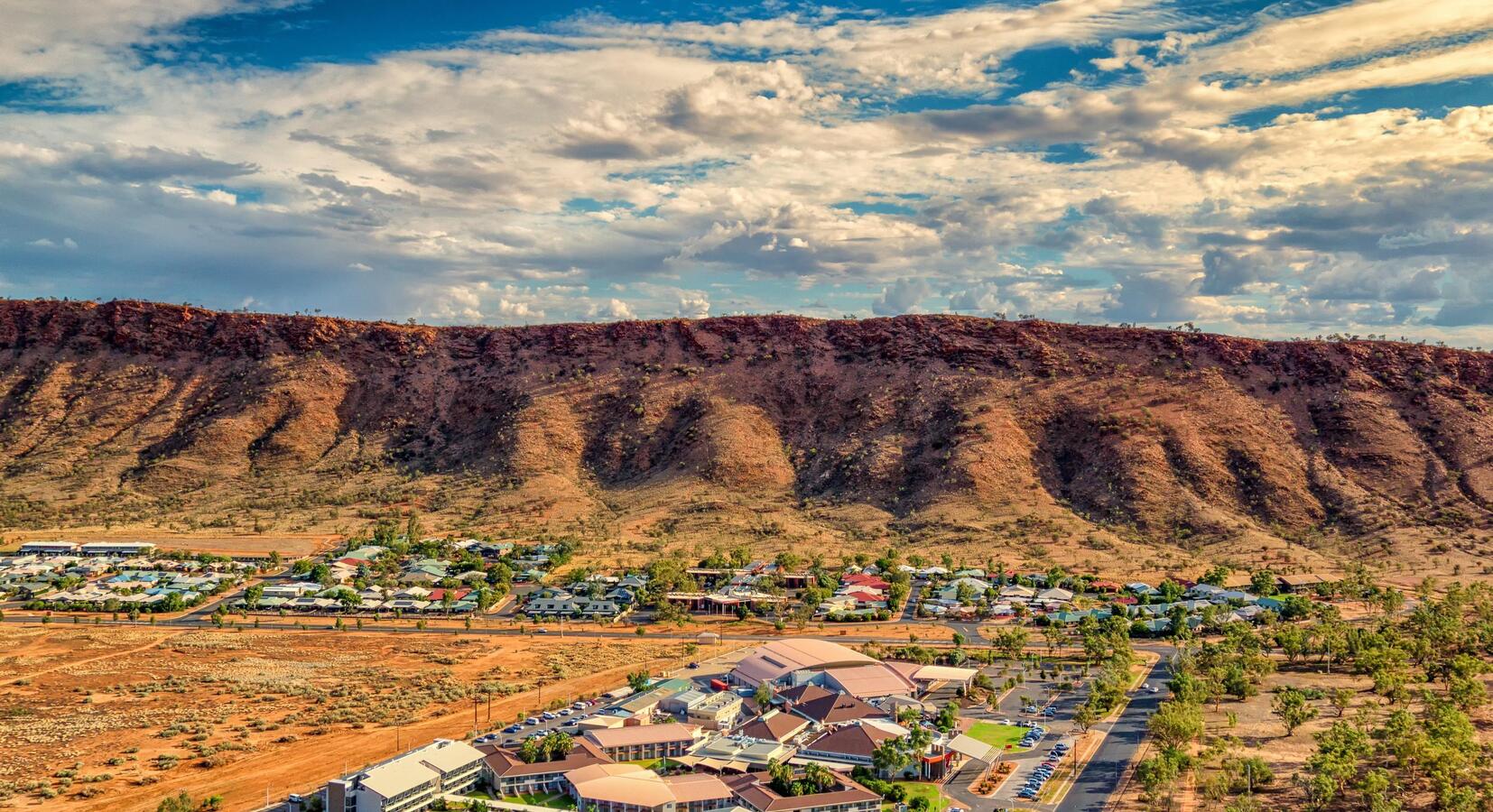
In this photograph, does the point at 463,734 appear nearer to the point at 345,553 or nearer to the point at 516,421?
the point at 345,553

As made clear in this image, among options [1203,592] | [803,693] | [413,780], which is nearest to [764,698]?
[803,693]

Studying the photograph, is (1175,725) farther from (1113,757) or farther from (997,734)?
(997,734)

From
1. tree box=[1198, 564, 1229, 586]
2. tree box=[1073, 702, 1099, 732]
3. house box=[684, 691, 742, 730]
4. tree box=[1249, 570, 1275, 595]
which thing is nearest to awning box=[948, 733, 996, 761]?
tree box=[1073, 702, 1099, 732]

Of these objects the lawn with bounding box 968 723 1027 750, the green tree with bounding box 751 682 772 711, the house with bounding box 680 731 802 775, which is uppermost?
the green tree with bounding box 751 682 772 711

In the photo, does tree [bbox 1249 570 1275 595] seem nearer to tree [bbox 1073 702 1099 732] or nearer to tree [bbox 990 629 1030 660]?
tree [bbox 990 629 1030 660]

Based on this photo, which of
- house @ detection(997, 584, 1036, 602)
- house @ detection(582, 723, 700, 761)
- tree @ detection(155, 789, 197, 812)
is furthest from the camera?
house @ detection(997, 584, 1036, 602)

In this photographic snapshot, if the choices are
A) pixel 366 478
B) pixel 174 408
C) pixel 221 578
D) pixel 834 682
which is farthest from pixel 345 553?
pixel 834 682
